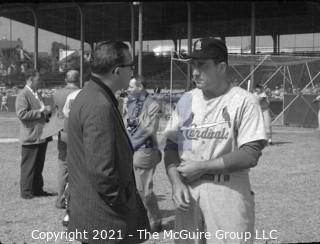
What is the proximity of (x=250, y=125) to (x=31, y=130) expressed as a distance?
551 centimetres

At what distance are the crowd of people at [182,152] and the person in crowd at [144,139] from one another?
2.42 m

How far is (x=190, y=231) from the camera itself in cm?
302

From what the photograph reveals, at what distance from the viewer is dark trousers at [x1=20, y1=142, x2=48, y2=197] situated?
788cm

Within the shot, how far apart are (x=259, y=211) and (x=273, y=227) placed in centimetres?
81

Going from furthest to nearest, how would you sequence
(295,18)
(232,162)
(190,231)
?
(295,18), (190,231), (232,162)

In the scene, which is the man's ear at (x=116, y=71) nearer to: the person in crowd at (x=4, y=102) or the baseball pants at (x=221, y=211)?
the baseball pants at (x=221, y=211)

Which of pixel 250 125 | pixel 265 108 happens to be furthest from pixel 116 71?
pixel 265 108

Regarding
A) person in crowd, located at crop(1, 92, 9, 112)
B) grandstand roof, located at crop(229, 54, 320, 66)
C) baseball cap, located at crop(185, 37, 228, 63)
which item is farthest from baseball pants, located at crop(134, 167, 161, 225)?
person in crowd, located at crop(1, 92, 9, 112)

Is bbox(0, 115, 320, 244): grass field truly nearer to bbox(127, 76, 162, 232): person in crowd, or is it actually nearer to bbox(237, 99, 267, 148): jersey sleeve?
bbox(127, 76, 162, 232): person in crowd

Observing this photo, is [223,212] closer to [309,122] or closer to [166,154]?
[166,154]

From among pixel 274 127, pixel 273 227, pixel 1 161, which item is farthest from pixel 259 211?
pixel 274 127

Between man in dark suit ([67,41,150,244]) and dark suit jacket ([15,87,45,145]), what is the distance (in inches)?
196

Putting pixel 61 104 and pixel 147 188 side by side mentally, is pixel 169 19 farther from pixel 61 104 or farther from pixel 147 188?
pixel 147 188

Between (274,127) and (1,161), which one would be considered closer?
(1,161)
